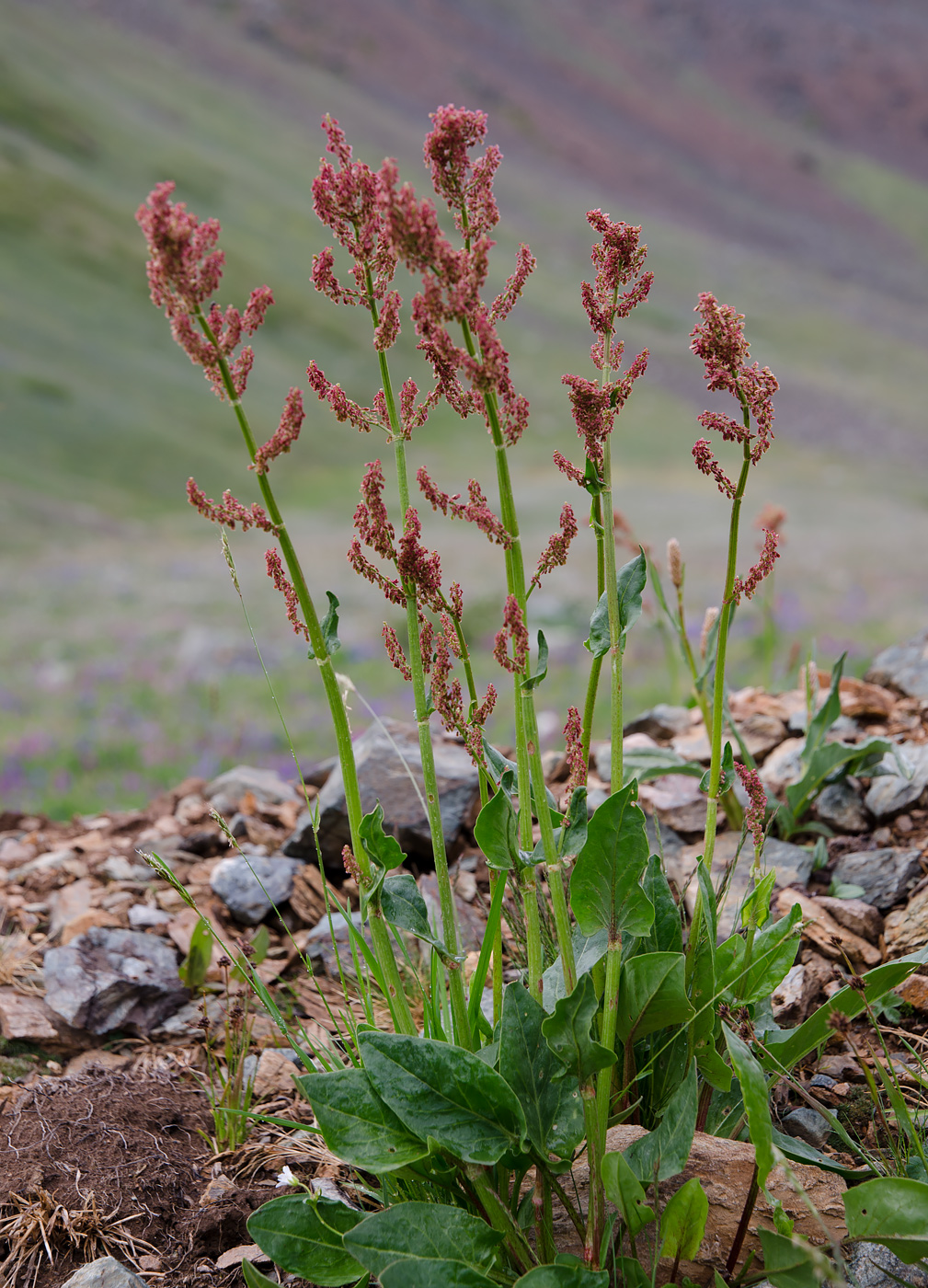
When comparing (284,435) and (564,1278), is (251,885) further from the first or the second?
(284,435)

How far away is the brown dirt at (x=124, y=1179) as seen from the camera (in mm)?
2332

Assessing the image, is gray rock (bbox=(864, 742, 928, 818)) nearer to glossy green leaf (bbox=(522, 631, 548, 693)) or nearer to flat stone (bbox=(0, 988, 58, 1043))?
glossy green leaf (bbox=(522, 631, 548, 693))

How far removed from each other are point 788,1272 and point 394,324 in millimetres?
1875

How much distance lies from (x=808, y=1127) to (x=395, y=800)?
212 cm

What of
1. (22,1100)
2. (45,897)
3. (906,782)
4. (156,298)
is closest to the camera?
(156,298)

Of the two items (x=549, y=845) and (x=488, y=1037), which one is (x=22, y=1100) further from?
(x=549, y=845)

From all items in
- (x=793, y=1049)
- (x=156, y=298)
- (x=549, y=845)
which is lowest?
(x=793, y=1049)

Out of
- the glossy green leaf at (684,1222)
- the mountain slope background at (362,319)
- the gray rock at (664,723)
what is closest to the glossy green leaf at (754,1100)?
the glossy green leaf at (684,1222)

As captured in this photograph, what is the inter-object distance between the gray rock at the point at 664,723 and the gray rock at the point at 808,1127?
2.57 m

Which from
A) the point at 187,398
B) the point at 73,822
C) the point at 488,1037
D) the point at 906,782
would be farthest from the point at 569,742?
the point at 187,398

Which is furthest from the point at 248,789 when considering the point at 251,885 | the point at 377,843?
the point at 377,843

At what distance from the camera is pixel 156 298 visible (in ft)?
5.60

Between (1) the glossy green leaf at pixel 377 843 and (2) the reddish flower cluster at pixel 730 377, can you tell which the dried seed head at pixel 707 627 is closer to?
(2) the reddish flower cluster at pixel 730 377

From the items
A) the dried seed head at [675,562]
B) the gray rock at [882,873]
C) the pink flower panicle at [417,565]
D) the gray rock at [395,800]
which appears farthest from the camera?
the gray rock at [395,800]
